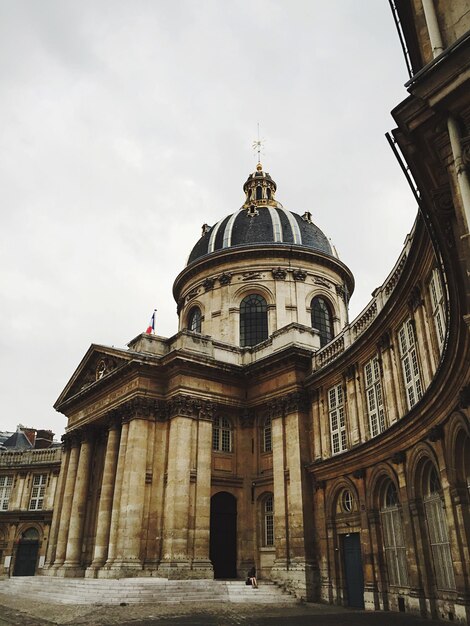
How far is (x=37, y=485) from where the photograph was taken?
44688 millimetres

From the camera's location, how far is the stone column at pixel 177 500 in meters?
23.5

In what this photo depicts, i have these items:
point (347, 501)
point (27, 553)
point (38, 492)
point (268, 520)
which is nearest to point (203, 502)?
point (268, 520)

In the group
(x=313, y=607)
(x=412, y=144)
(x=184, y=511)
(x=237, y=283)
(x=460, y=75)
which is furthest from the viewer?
(x=237, y=283)

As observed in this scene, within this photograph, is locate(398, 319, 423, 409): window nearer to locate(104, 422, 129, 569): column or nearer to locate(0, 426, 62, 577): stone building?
locate(104, 422, 129, 569): column

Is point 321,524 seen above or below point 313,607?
above

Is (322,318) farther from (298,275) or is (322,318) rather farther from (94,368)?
(94,368)

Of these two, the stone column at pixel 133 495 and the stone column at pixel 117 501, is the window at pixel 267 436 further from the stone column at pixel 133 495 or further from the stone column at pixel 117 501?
the stone column at pixel 117 501

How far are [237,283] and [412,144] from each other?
27.1 m

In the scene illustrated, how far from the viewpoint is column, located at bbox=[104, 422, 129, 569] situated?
79.5 feet

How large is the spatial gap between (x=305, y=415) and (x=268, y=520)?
5.60 m

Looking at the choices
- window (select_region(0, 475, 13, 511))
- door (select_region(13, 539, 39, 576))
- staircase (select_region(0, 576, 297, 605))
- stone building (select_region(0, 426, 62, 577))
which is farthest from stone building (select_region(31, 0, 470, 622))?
window (select_region(0, 475, 13, 511))

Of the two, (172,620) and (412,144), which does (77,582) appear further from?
(412,144)

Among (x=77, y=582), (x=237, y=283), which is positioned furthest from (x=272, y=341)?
(x=77, y=582)

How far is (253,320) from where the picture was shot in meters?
33.8
